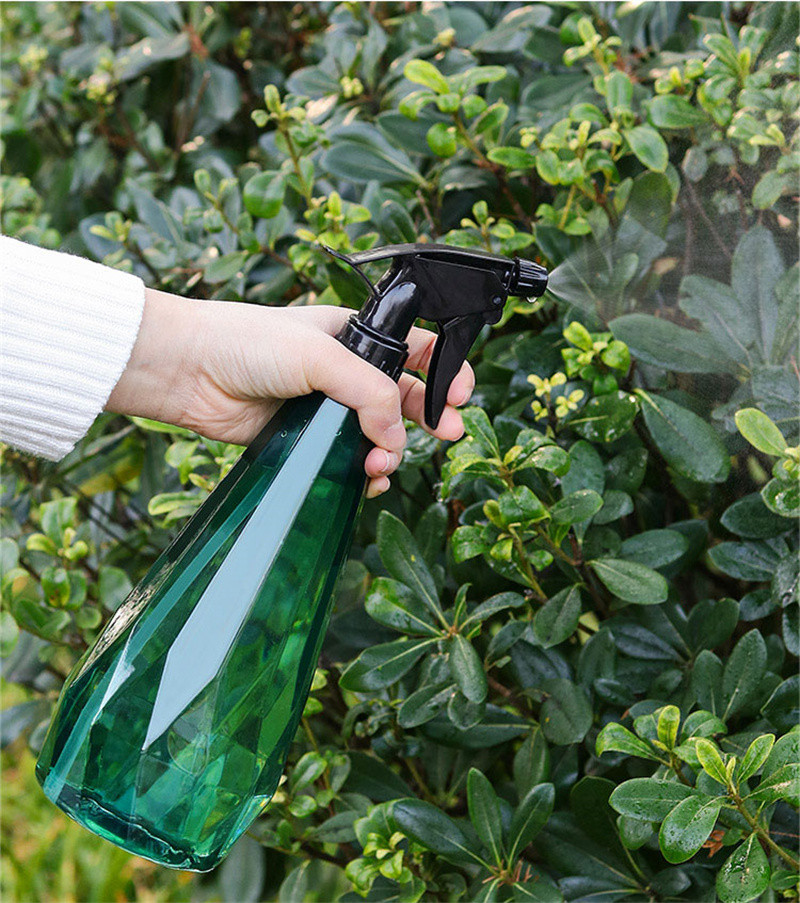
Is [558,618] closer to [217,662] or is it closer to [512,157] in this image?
[217,662]

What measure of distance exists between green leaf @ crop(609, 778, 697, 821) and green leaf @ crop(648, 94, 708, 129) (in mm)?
573

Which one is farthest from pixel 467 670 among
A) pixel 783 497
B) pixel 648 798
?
pixel 783 497

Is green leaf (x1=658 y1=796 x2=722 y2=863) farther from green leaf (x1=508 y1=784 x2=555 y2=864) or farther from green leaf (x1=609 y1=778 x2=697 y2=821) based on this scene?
green leaf (x1=508 y1=784 x2=555 y2=864)

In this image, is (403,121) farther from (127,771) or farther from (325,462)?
(127,771)

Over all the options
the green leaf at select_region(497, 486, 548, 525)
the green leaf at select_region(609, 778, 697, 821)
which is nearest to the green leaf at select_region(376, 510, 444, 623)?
the green leaf at select_region(497, 486, 548, 525)

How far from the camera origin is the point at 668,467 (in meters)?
0.86

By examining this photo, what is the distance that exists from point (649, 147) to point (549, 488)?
32cm

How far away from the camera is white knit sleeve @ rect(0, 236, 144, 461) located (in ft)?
2.22

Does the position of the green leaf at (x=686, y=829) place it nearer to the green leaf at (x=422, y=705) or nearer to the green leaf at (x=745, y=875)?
the green leaf at (x=745, y=875)

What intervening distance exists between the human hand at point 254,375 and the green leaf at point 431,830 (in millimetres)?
257

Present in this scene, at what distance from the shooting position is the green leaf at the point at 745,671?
0.71 metres

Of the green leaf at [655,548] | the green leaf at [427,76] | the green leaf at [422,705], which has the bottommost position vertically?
the green leaf at [422,705]

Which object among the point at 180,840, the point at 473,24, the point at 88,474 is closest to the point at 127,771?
the point at 180,840

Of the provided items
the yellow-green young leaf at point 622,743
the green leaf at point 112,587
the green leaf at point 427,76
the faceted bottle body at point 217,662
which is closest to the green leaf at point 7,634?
the green leaf at point 112,587
